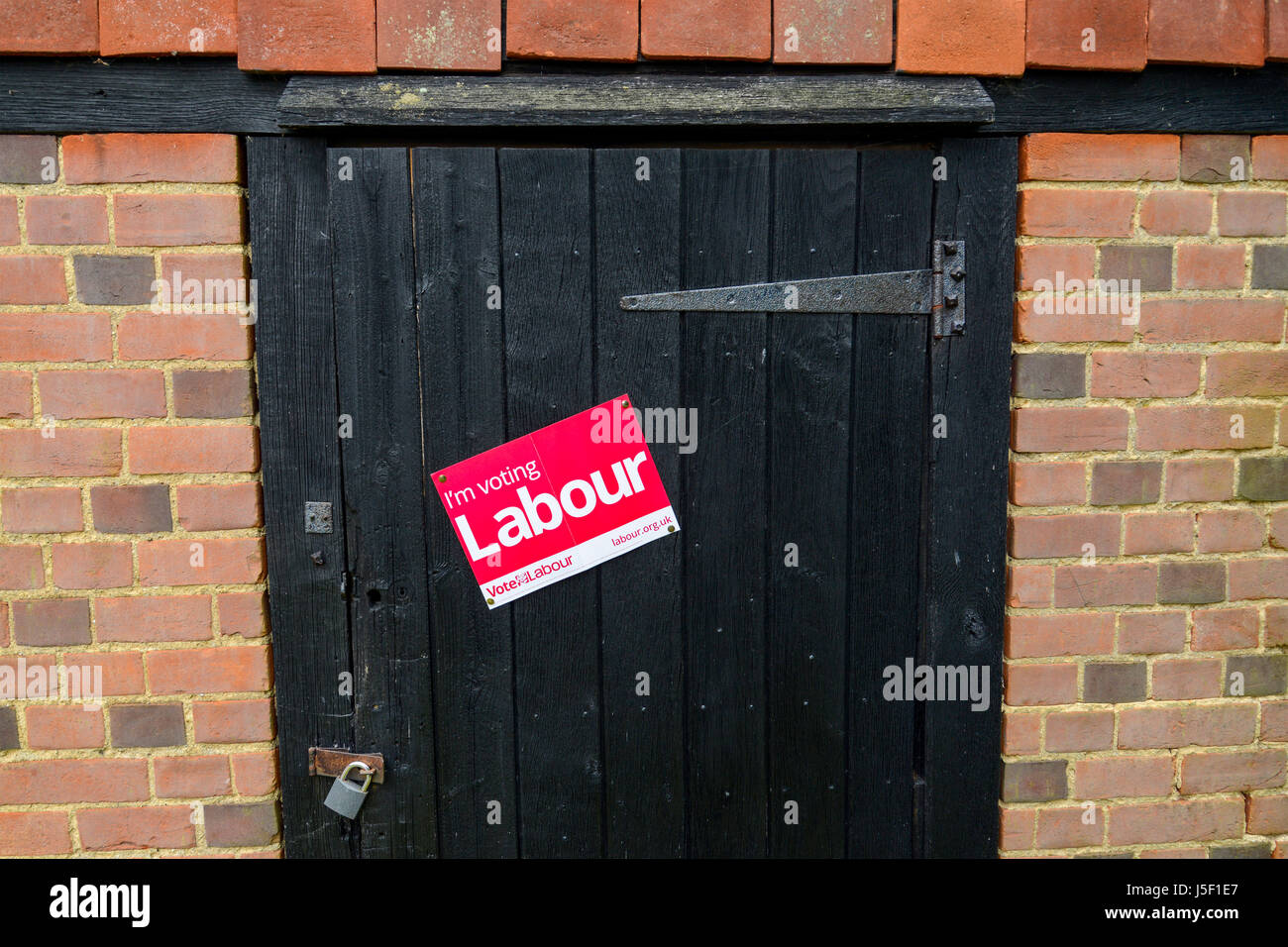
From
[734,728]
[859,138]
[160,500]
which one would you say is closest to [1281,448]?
[859,138]

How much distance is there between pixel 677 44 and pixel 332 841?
5.88 feet

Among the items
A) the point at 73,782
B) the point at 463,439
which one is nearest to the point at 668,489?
the point at 463,439

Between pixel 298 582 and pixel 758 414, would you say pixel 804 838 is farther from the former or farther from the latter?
pixel 298 582

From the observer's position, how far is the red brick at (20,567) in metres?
1.55

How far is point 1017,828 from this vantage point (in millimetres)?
1693

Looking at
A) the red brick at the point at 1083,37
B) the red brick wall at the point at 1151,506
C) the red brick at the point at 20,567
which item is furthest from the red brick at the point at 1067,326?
the red brick at the point at 20,567

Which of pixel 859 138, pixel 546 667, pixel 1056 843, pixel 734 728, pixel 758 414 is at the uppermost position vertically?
pixel 859 138

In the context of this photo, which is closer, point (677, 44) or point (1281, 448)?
point (677, 44)

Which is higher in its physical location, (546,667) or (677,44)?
(677,44)

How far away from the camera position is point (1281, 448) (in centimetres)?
165

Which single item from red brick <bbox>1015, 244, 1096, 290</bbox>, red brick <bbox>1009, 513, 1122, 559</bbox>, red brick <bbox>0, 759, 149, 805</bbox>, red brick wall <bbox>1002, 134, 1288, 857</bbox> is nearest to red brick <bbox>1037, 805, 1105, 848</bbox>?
red brick wall <bbox>1002, 134, 1288, 857</bbox>

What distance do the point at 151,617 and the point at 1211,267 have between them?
230 cm

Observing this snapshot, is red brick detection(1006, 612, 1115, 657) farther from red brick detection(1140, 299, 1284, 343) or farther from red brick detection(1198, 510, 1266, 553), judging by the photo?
red brick detection(1140, 299, 1284, 343)

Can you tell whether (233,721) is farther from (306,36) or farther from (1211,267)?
(1211,267)
